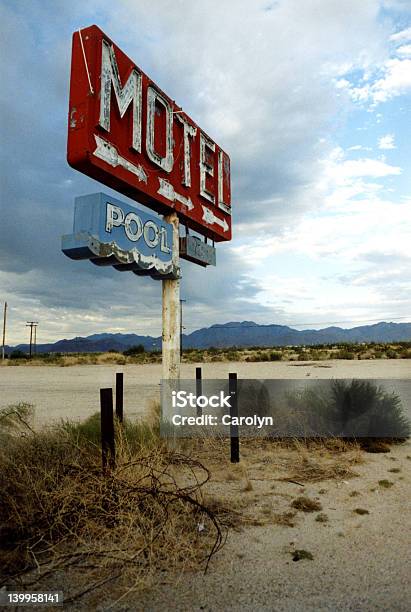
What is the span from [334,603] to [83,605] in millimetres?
1640

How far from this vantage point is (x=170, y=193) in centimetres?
782

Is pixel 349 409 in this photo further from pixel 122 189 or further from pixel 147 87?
pixel 147 87

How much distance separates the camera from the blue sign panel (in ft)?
18.3

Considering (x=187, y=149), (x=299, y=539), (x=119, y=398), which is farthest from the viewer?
(x=187, y=149)

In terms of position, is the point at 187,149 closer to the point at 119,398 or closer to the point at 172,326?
the point at 172,326

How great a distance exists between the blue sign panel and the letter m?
117cm

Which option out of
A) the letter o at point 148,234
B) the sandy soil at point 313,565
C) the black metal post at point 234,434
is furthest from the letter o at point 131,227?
the sandy soil at point 313,565

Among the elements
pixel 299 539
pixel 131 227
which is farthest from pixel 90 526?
pixel 131 227

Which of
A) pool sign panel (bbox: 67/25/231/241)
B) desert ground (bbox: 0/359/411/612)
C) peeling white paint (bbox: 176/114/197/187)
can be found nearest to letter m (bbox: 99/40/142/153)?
pool sign panel (bbox: 67/25/231/241)

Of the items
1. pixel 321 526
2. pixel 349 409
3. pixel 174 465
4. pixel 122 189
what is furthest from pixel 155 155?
pixel 321 526

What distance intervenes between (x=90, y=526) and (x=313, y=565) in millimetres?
1822

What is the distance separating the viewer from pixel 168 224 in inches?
301

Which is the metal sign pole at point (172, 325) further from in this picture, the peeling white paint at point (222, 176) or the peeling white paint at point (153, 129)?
the peeling white paint at point (222, 176)

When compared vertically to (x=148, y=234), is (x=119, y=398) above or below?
below
